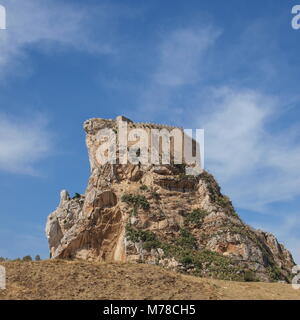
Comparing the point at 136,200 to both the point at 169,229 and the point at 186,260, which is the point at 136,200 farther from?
the point at 186,260

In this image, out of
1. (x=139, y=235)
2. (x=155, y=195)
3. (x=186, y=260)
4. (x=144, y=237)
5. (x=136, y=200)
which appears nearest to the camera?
(x=186, y=260)

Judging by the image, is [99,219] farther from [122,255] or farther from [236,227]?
[236,227]

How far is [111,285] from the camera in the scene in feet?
63.7

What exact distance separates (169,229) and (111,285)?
49.9ft

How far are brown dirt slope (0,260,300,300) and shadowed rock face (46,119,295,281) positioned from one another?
8.49 metres

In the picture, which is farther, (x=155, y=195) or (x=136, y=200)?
(x=155, y=195)

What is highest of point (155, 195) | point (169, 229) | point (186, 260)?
point (155, 195)

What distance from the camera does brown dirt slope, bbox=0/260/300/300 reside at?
1858 cm

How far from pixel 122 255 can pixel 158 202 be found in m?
4.92

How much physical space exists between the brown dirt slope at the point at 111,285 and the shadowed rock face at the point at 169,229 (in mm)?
8493

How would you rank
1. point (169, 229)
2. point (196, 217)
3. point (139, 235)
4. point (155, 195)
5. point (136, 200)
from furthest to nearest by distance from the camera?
point (155, 195)
point (136, 200)
point (196, 217)
point (169, 229)
point (139, 235)

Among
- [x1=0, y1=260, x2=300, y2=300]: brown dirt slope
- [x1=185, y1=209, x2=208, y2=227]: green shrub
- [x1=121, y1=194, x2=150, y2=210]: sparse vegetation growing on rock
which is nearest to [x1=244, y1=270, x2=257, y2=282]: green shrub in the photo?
[x1=185, y1=209, x2=208, y2=227]: green shrub

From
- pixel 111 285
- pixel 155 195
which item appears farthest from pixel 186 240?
pixel 111 285
